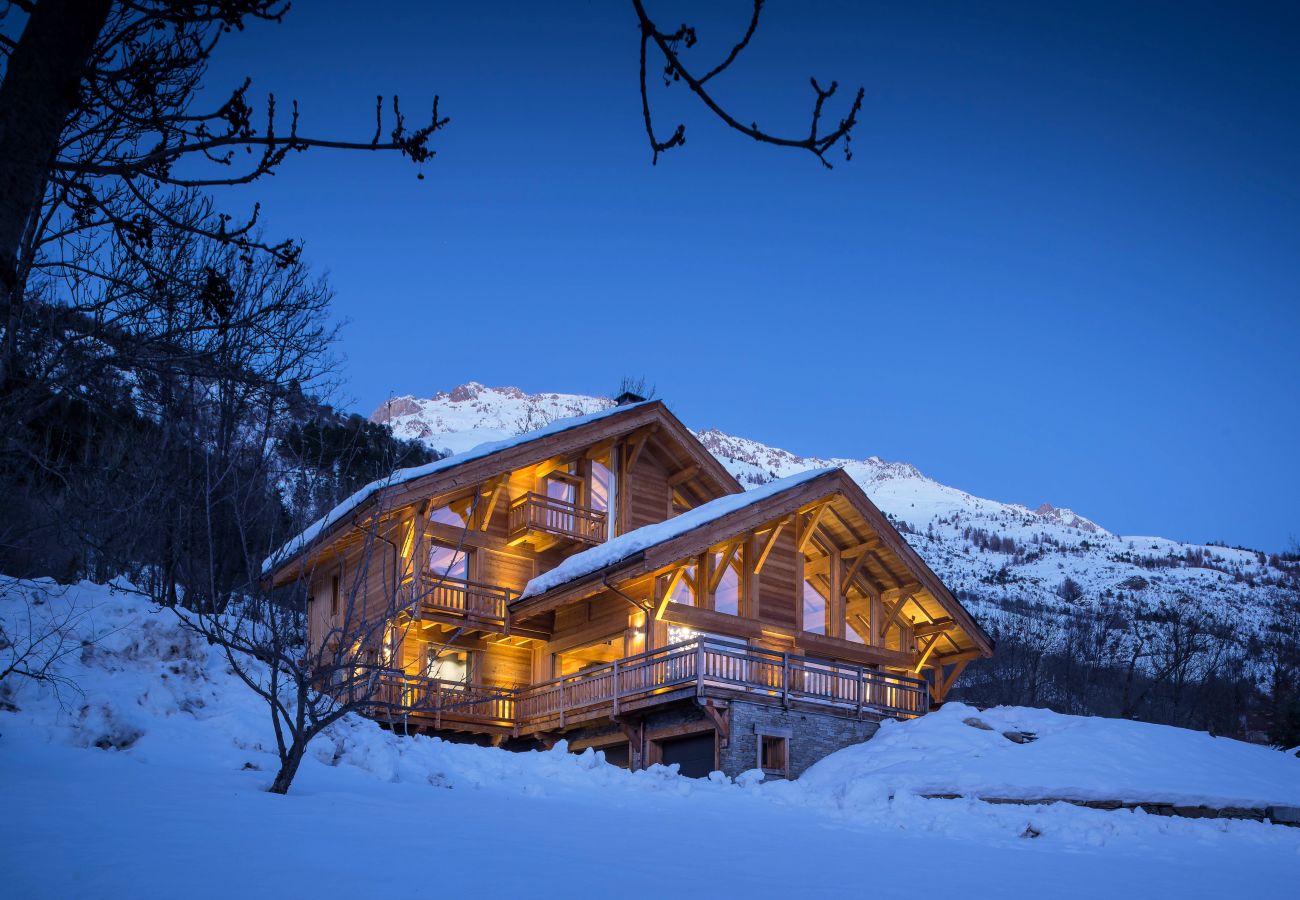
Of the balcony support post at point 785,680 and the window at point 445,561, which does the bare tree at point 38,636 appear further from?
the window at point 445,561

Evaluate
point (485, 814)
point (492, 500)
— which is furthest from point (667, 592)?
point (485, 814)

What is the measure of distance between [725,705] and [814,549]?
26.5ft

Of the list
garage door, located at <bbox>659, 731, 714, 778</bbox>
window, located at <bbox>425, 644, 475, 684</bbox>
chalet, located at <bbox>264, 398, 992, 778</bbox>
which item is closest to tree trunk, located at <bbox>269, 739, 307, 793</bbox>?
chalet, located at <bbox>264, 398, 992, 778</bbox>

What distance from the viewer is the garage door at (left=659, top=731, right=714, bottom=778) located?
66.4 feet

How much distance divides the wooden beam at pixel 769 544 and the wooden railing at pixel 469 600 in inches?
228

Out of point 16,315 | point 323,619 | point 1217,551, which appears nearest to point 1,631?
point 16,315

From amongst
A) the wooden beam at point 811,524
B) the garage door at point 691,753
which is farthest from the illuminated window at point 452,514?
the wooden beam at point 811,524

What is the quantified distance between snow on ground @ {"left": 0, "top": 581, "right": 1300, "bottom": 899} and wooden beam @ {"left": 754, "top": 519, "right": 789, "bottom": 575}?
6.63m

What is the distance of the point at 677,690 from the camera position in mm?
20031

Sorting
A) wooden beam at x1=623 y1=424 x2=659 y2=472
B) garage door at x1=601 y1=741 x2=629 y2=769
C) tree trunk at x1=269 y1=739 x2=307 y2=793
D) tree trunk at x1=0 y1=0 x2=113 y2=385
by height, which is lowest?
garage door at x1=601 y1=741 x2=629 y2=769

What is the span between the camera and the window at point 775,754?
20250 millimetres

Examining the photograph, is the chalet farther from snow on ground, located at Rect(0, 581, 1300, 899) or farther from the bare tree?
the bare tree

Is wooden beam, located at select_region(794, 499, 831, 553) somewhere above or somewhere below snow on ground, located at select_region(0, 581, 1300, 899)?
above

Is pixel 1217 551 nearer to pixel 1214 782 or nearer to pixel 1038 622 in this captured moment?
pixel 1038 622
